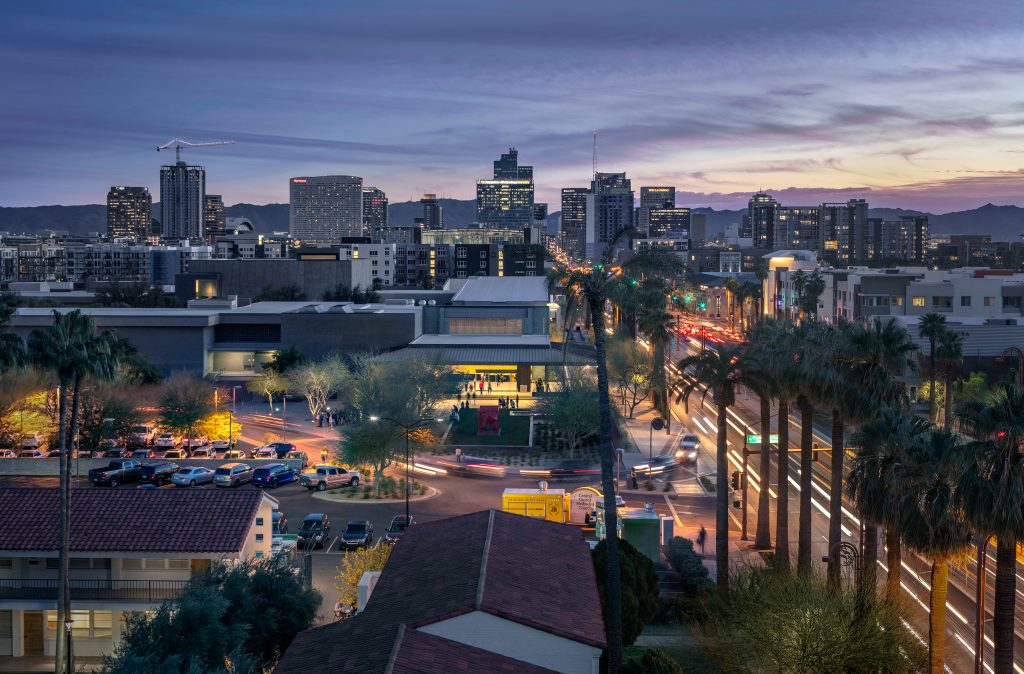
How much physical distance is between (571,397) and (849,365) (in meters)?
30.0

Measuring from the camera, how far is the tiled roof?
29.5 m

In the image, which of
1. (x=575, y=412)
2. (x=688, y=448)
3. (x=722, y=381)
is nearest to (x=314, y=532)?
(x=722, y=381)

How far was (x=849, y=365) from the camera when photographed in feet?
105

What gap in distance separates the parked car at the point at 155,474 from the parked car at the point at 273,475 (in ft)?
16.0

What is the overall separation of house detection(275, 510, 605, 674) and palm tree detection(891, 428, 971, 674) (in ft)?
25.8

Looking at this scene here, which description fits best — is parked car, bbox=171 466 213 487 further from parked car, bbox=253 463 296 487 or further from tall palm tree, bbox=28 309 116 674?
tall palm tree, bbox=28 309 116 674

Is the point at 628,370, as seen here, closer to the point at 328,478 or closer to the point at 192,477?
the point at 328,478

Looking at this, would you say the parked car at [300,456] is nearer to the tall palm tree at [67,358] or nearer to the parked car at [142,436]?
the parked car at [142,436]

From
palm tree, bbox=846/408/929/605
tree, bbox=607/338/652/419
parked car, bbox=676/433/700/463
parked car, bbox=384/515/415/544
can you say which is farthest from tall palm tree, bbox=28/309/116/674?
tree, bbox=607/338/652/419

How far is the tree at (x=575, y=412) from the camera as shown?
195 feet

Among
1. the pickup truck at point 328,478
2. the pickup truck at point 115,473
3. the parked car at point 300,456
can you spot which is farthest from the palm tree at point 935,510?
the pickup truck at point 115,473

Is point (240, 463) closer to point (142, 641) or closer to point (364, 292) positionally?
point (142, 641)

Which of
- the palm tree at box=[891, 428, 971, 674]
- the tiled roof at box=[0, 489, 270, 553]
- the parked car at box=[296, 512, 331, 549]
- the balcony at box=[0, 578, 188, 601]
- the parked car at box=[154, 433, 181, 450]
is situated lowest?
the parked car at box=[296, 512, 331, 549]

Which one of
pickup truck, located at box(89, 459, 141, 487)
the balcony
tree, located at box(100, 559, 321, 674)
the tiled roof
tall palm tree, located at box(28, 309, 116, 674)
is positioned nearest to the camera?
tree, located at box(100, 559, 321, 674)
